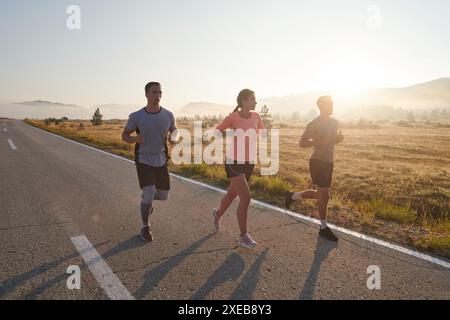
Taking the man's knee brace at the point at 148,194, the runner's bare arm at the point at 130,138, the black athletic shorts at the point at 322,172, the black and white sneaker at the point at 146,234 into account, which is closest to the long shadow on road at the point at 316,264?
the black athletic shorts at the point at 322,172

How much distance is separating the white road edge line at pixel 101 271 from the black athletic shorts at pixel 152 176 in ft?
3.40

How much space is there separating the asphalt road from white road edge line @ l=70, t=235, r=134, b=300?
0.01 meters

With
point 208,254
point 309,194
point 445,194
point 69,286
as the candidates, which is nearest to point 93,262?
point 69,286

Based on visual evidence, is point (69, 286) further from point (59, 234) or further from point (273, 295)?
point (273, 295)

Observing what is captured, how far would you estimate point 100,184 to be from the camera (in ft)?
26.5

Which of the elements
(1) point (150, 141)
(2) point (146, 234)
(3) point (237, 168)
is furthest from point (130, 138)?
(3) point (237, 168)

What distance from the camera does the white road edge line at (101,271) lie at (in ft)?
10.0

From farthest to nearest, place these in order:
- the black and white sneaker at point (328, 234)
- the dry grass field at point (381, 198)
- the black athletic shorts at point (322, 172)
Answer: the dry grass field at point (381, 198) < the black athletic shorts at point (322, 172) < the black and white sneaker at point (328, 234)

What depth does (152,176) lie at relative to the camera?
439 cm

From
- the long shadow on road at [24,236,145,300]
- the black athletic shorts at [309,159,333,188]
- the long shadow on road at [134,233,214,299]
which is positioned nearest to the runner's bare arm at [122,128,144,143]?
the long shadow on road at [24,236,145,300]

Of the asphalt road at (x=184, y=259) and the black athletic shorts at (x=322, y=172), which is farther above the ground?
the black athletic shorts at (x=322, y=172)

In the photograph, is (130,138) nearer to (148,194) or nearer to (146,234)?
(148,194)

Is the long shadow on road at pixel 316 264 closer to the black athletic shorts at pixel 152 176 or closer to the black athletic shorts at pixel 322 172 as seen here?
the black athletic shorts at pixel 322 172

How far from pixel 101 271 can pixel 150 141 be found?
1.69 metres
